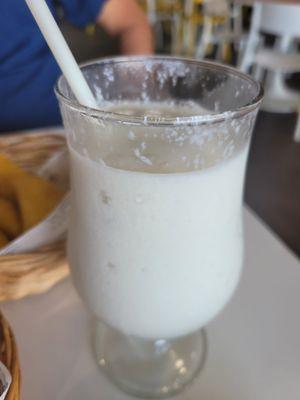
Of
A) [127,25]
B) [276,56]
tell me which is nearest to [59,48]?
[127,25]

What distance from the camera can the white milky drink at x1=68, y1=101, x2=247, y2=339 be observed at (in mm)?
345

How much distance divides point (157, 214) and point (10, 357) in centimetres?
15

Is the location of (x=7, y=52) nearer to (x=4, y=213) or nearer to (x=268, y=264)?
(x=4, y=213)

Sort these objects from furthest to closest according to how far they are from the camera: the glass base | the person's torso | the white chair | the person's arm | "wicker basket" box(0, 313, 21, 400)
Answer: the white chair
the person's arm
the person's torso
the glass base
"wicker basket" box(0, 313, 21, 400)

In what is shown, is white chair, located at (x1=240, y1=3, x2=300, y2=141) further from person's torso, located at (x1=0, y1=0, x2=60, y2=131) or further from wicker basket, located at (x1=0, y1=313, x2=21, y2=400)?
Answer: wicker basket, located at (x1=0, y1=313, x2=21, y2=400)

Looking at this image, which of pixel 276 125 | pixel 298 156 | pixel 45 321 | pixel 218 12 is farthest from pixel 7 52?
pixel 218 12

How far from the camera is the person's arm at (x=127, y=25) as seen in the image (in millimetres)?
931

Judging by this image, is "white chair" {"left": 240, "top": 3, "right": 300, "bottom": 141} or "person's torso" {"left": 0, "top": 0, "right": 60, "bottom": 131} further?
"white chair" {"left": 240, "top": 3, "right": 300, "bottom": 141}

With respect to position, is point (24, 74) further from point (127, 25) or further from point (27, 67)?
point (127, 25)

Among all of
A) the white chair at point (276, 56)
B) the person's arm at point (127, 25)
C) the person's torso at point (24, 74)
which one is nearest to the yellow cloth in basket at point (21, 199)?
the person's torso at point (24, 74)

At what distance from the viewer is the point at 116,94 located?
48cm

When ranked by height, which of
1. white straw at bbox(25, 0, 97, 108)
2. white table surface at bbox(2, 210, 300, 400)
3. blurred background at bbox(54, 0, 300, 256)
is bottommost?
blurred background at bbox(54, 0, 300, 256)

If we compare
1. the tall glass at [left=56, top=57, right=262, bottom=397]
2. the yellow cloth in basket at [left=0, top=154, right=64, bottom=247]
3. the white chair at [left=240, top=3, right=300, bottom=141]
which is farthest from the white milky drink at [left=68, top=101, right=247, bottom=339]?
the white chair at [left=240, top=3, right=300, bottom=141]

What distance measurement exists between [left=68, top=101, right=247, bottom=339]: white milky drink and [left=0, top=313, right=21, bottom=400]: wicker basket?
0.07 metres
